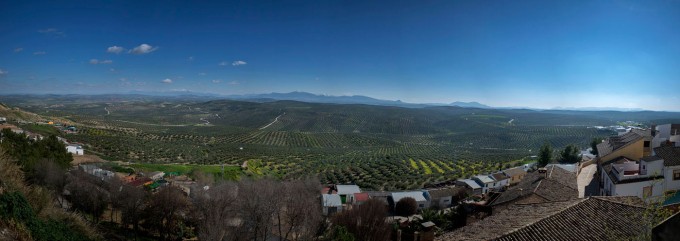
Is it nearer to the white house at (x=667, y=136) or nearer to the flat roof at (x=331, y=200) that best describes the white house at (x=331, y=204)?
the flat roof at (x=331, y=200)

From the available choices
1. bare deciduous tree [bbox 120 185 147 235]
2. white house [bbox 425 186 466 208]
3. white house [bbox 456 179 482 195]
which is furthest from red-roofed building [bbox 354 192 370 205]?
bare deciduous tree [bbox 120 185 147 235]

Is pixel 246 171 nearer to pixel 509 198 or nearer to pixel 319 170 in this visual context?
pixel 319 170

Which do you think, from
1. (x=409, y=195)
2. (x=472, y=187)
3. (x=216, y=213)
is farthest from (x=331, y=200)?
(x=472, y=187)

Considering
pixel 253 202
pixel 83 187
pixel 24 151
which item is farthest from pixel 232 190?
pixel 24 151

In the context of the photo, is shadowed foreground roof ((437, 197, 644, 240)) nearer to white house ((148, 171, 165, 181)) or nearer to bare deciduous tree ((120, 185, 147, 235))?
bare deciduous tree ((120, 185, 147, 235))

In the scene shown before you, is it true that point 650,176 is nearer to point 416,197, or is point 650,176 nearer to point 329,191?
point 416,197
